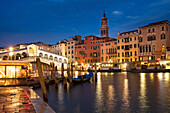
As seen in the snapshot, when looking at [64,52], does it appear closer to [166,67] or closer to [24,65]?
[166,67]

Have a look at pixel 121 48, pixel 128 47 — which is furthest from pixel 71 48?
pixel 128 47

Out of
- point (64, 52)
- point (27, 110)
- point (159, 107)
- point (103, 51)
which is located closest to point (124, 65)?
point (103, 51)

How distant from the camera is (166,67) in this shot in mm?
43500

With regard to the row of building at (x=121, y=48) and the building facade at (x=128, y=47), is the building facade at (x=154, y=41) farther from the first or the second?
the building facade at (x=128, y=47)

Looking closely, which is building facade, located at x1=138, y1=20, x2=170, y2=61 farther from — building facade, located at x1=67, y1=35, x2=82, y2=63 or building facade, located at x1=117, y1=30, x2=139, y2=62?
building facade, located at x1=67, y1=35, x2=82, y2=63

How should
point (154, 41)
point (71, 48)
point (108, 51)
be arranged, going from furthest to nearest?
1. point (71, 48)
2. point (108, 51)
3. point (154, 41)

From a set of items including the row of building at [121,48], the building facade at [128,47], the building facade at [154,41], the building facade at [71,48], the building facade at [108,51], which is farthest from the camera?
the building facade at [71,48]

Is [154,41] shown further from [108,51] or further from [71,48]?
[71,48]

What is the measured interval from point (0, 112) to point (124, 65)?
166 feet

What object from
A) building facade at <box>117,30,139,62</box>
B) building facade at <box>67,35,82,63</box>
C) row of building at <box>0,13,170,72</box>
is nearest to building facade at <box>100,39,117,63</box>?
row of building at <box>0,13,170,72</box>

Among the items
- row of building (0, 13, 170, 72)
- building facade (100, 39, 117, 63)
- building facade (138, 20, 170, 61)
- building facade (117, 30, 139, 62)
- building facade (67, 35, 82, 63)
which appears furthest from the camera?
building facade (67, 35, 82, 63)

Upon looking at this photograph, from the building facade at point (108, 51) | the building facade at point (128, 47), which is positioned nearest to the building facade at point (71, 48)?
the building facade at point (108, 51)

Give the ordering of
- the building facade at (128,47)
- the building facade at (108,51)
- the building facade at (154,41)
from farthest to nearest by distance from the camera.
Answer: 1. the building facade at (108,51)
2. the building facade at (128,47)
3. the building facade at (154,41)

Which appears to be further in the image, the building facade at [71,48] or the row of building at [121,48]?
the building facade at [71,48]
